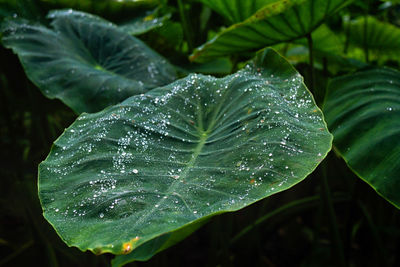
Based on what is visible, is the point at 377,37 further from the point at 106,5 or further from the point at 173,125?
the point at 173,125

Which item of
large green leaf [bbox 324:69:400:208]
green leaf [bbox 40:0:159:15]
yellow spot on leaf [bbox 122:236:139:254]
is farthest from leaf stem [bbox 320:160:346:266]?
green leaf [bbox 40:0:159:15]

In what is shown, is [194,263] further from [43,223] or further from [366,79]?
[366,79]

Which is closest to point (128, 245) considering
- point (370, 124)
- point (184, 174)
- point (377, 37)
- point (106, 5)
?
point (184, 174)

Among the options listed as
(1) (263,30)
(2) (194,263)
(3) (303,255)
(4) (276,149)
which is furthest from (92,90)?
(3) (303,255)

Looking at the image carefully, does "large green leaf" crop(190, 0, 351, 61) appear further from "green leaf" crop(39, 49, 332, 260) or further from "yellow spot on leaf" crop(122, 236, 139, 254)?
"yellow spot on leaf" crop(122, 236, 139, 254)

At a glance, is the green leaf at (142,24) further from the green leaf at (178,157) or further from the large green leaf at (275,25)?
the green leaf at (178,157)

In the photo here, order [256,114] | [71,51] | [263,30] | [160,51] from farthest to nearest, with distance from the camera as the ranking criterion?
[160,51]
[71,51]
[263,30]
[256,114]
